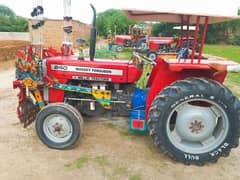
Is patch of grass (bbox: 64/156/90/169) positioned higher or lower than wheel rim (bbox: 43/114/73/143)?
lower

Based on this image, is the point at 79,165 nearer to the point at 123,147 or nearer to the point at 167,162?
the point at 123,147

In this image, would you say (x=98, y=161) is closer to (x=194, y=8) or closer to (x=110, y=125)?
(x=110, y=125)

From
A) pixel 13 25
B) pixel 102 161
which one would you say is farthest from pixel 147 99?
pixel 13 25

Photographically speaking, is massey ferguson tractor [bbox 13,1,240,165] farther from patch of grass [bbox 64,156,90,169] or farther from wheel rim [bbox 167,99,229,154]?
patch of grass [bbox 64,156,90,169]

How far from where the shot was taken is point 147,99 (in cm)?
334

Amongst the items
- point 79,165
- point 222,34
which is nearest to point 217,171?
point 79,165

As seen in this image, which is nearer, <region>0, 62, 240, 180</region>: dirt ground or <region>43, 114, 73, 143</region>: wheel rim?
<region>0, 62, 240, 180</region>: dirt ground

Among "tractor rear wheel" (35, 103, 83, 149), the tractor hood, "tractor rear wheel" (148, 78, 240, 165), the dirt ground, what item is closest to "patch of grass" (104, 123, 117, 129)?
the dirt ground

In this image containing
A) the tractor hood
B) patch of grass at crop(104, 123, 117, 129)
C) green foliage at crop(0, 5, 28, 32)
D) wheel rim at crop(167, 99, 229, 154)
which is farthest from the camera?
green foliage at crop(0, 5, 28, 32)

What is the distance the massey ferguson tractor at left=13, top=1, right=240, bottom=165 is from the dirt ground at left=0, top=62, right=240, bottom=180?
16 cm

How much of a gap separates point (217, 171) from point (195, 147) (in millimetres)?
365

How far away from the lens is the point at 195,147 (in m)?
3.14

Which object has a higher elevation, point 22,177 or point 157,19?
point 157,19

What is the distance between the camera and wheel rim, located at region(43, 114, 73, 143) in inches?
129
